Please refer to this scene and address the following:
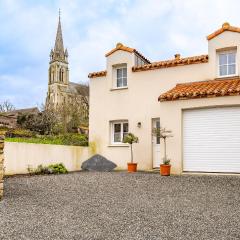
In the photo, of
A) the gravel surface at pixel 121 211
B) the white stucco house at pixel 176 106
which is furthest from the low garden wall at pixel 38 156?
the gravel surface at pixel 121 211

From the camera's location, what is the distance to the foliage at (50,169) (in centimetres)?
1604

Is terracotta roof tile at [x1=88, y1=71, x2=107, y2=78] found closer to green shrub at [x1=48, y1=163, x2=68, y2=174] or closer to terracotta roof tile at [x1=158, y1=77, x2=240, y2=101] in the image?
terracotta roof tile at [x1=158, y1=77, x2=240, y2=101]

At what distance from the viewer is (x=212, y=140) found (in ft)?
47.8

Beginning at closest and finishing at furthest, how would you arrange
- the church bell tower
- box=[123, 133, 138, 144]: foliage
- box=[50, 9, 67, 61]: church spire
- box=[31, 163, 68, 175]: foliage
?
box=[31, 163, 68, 175]: foliage
box=[123, 133, 138, 144]: foliage
the church bell tower
box=[50, 9, 67, 61]: church spire

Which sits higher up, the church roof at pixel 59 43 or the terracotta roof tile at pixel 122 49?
the church roof at pixel 59 43

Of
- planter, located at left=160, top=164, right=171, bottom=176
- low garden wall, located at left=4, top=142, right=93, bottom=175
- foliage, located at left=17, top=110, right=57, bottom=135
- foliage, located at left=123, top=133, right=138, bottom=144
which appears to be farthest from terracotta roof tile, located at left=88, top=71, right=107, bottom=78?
foliage, located at left=17, top=110, right=57, bottom=135

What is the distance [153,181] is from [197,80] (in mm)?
6737

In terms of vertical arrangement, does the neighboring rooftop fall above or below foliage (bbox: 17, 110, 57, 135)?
above

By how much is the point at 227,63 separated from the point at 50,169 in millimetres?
9752

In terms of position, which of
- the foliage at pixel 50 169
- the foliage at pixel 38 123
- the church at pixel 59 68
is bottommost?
the foliage at pixel 50 169

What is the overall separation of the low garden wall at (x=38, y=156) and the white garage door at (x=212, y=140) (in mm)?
6338

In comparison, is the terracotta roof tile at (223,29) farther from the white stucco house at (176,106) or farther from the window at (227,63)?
the window at (227,63)

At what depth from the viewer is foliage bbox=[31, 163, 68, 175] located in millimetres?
16044

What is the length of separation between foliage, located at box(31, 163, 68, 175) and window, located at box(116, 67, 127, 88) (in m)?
5.65
